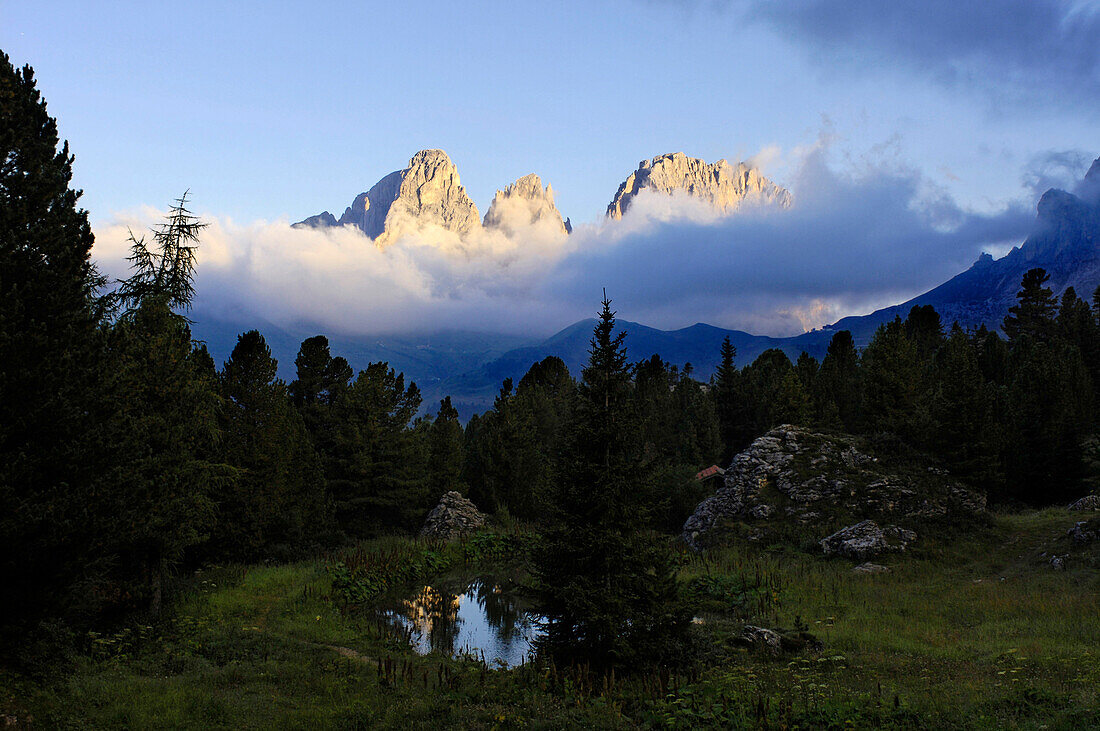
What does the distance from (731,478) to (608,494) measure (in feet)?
82.0

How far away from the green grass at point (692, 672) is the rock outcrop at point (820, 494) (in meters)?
5.75

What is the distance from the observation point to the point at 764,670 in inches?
589

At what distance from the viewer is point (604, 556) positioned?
1475 centimetres

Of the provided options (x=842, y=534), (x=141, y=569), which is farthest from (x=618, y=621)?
(x=842, y=534)

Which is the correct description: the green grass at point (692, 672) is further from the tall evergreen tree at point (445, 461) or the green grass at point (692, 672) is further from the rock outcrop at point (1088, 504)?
the tall evergreen tree at point (445, 461)

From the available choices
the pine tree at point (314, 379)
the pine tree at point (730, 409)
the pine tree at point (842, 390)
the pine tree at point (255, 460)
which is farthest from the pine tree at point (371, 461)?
the pine tree at point (730, 409)

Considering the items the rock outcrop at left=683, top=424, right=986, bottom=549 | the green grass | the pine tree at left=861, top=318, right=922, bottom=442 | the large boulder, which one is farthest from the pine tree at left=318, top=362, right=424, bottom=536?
the pine tree at left=861, top=318, right=922, bottom=442

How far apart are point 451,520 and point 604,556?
31.8 meters

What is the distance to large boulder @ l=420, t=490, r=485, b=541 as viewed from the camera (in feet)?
141

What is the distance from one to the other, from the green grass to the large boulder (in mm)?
18228

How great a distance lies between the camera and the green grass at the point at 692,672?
11.1 meters

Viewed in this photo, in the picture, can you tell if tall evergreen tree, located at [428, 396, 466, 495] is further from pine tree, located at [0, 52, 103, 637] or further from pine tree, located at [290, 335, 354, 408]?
pine tree, located at [0, 52, 103, 637]

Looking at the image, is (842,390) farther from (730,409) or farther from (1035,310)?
(1035,310)

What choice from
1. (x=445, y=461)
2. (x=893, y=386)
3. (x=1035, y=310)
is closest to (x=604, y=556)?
(x=893, y=386)
